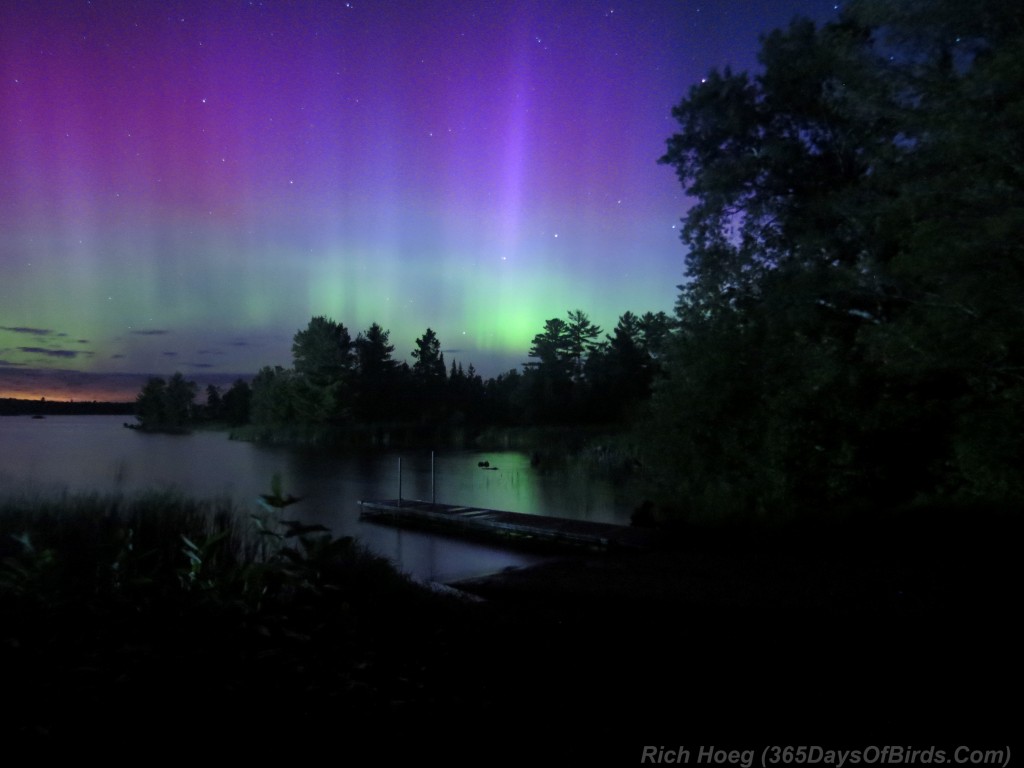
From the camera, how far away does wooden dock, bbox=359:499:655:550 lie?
13773mm

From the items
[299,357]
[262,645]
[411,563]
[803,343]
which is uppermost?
[299,357]

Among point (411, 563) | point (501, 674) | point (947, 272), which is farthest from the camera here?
point (411, 563)

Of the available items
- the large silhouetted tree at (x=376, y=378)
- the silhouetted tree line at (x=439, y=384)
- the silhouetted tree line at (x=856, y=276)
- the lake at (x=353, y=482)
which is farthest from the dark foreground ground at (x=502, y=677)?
the large silhouetted tree at (x=376, y=378)

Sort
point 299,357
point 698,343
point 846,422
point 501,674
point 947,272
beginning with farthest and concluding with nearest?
1. point 299,357
2. point 698,343
3. point 846,422
4. point 947,272
5. point 501,674

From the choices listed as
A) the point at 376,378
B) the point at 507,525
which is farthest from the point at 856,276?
the point at 376,378

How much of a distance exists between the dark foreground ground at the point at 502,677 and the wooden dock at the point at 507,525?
252 inches

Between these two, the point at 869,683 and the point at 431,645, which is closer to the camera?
the point at 869,683

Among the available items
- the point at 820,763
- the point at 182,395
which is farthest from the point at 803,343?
the point at 182,395

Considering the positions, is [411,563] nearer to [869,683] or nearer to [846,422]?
[846,422]

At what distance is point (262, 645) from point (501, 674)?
54.2 inches

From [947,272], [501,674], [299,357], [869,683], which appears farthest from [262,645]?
[299,357]

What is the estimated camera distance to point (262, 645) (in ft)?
15.8

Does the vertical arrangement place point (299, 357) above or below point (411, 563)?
above

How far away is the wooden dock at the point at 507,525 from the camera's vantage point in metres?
13.8
